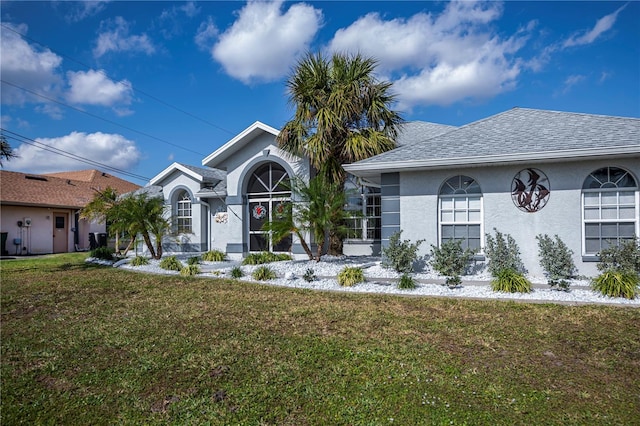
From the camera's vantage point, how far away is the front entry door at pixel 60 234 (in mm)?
25812

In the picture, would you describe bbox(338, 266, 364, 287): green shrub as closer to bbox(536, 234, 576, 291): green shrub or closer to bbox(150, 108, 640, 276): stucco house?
bbox(150, 108, 640, 276): stucco house

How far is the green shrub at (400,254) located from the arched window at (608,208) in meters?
4.24

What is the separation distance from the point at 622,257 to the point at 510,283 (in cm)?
279

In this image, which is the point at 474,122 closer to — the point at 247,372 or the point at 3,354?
the point at 247,372

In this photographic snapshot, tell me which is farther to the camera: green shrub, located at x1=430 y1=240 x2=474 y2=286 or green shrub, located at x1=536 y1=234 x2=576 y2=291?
green shrub, located at x1=430 y1=240 x2=474 y2=286

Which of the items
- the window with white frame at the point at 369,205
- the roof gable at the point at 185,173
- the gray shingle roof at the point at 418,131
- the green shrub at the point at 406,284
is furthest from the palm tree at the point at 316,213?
the roof gable at the point at 185,173

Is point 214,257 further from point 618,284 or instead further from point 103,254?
point 618,284

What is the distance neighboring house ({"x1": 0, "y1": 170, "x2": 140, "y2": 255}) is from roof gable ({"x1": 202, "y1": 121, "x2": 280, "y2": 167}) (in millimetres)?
13435

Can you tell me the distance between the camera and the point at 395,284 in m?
9.95

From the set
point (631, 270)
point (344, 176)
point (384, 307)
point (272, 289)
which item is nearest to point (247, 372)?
point (384, 307)

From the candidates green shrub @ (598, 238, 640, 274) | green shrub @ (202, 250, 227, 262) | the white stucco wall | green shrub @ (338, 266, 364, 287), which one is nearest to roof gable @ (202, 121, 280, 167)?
green shrub @ (202, 250, 227, 262)

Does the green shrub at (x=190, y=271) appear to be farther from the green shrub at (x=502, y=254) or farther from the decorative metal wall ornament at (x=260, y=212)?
the green shrub at (x=502, y=254)

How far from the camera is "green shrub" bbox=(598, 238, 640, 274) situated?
29.7 ft

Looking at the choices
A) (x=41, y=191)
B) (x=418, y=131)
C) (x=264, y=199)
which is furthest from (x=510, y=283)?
(x=41, y=191)
